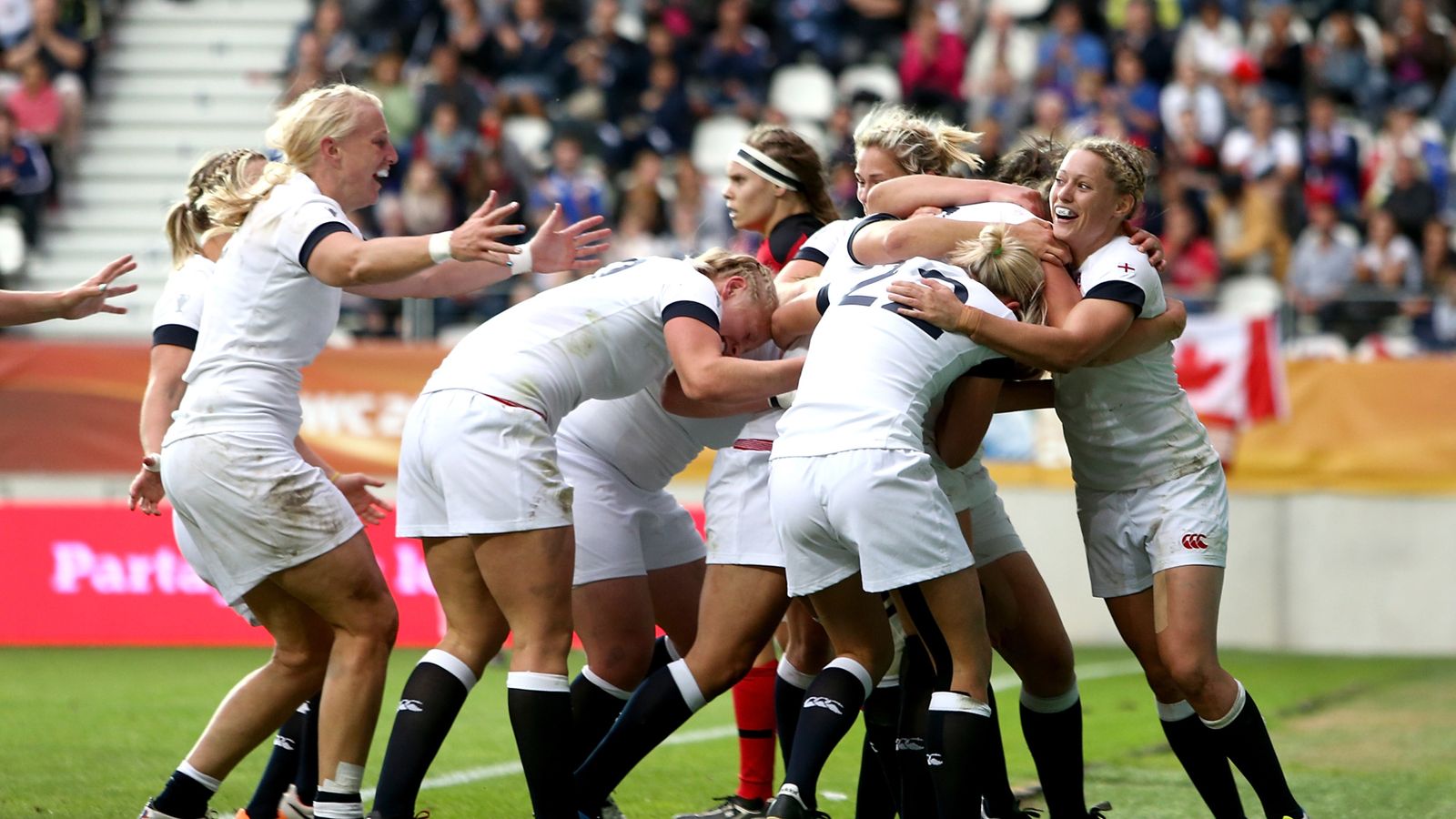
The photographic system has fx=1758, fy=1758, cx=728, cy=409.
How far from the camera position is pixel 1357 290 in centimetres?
1290

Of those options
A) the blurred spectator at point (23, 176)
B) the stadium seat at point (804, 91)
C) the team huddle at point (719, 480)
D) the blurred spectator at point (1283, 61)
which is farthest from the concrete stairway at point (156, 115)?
the team huddle at point (719, 480)

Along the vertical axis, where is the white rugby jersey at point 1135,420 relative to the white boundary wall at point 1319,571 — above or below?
above

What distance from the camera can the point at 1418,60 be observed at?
15.6 meters

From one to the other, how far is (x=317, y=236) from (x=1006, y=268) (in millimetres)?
1917

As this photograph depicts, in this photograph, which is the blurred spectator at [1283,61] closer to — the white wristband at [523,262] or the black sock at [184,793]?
the white wristband at [523,262]

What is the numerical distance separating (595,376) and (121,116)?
13468 mm

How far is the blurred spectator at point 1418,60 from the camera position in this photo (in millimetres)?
15500

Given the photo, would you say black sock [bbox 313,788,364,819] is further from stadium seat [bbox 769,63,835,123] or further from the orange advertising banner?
stadium seat [bbox 769,63,835,123]

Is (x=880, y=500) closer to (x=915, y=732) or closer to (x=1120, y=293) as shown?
(x=915, y=732)

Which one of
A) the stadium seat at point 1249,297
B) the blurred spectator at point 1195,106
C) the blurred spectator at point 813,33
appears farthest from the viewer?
the blurred spectator at point 813,33

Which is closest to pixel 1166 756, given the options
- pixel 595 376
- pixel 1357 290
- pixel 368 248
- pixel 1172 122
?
pixel 595 376

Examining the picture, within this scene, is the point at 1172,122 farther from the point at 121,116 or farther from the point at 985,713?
the point at 985,713

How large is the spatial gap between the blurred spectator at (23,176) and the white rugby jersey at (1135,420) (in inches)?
472

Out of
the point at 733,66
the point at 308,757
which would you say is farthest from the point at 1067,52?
the point at 308,757
